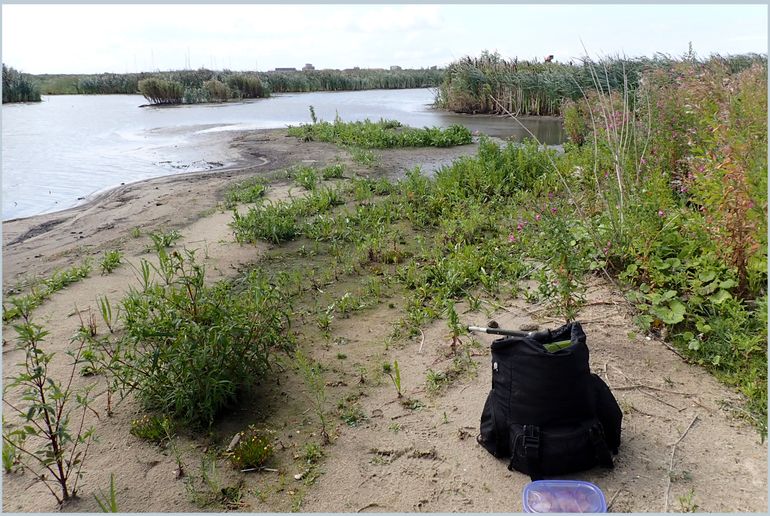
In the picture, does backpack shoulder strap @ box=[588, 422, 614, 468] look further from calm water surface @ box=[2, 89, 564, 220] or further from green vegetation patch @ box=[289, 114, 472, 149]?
green vegetation patch @ box=[289, 114, 472, 149]

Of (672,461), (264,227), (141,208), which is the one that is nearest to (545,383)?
(672,461)

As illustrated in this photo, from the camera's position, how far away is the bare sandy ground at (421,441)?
9.20 ft

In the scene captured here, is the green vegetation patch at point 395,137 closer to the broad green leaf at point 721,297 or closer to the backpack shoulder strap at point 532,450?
the broad green leaf at point 721,297

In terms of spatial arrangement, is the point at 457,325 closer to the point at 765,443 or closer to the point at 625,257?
the point at 625,257

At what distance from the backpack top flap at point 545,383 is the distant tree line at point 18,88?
32.0 metres

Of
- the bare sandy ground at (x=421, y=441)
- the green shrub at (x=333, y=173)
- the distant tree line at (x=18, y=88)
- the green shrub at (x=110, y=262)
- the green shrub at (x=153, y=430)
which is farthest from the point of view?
the distant tree line at (x=18, y=88)

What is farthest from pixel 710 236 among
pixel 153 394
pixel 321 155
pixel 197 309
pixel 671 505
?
pixel 321 155

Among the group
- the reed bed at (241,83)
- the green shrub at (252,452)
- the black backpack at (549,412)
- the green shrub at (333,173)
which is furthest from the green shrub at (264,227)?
the reed bed at (241,83)

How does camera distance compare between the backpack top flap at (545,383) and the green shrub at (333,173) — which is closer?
the backpack top flap at (545,383)

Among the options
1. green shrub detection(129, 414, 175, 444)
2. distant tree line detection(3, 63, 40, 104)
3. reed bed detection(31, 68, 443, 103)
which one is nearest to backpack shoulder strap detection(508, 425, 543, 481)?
green shrub detection(129, 414, 175, 444)

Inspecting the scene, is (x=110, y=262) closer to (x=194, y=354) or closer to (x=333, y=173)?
(x=194, y=354)

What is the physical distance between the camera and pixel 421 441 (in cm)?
322

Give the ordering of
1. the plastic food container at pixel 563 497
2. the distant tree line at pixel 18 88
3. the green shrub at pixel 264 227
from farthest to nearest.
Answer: the distant tree line at pixel 18 88, the green shrub at pixel 264 227, the plastic food container at pixel 563 497

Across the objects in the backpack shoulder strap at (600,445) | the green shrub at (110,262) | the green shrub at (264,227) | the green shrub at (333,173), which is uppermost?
the green shrub at (333,173)
